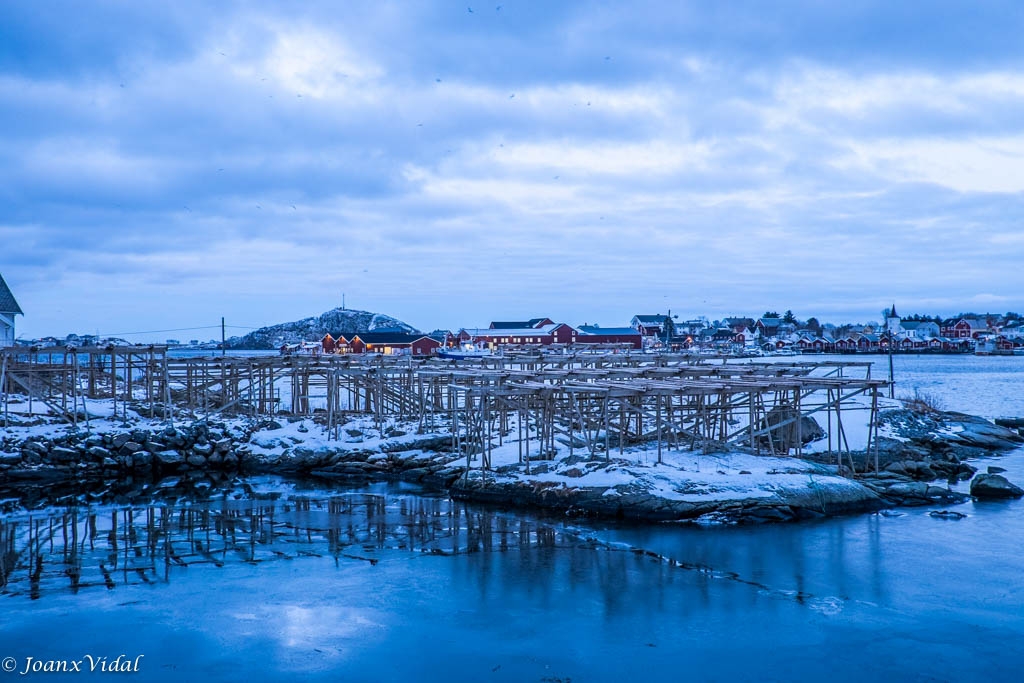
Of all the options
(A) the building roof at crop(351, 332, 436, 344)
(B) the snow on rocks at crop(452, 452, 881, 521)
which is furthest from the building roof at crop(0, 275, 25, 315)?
(A) the building roof at crop(351, 332, 436, 344)

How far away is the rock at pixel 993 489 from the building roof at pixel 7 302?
41.1m

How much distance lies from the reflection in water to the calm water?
0.07 meters

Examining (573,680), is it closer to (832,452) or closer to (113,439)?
(832,452)

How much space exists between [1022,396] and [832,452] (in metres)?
38.0

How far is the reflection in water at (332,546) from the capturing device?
13992 mm

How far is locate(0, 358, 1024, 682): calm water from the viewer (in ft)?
35.2

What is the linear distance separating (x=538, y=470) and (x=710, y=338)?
156 m

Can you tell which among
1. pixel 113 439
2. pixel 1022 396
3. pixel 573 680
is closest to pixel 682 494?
pixel 573 680

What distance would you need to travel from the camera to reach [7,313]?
4106 cm

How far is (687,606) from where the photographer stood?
12711 mm

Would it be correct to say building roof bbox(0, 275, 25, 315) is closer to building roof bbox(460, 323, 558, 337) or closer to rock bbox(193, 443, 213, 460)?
rock bbox(193, 443, 213, 460)

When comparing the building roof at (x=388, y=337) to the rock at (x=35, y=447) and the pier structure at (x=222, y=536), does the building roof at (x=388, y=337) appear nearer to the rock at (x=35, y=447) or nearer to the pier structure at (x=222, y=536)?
the rock at (x=35, y=447)

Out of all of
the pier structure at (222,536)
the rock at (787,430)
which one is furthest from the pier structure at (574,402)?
the pier structure at (222,536)

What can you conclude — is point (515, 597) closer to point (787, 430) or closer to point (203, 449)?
point (787, 430)
